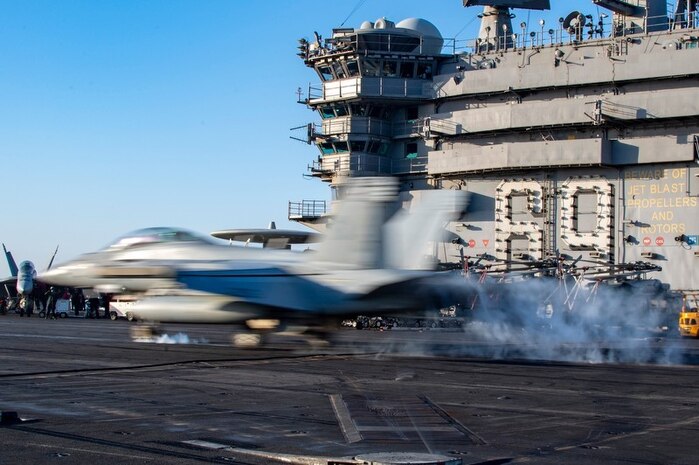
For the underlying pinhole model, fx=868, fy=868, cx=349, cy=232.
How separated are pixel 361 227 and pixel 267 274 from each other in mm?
3386

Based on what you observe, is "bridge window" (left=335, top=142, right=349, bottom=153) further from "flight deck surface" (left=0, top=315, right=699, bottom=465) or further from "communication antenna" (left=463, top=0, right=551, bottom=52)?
"flight deck surface" (left=0, top=315, right=699, bottom=465)

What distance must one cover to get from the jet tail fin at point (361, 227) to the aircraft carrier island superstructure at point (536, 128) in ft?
93.9

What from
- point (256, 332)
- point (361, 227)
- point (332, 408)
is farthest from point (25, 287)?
point (332, 408)

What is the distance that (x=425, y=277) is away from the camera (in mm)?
25516

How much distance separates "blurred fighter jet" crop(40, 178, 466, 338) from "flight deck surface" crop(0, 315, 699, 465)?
5.02 feet

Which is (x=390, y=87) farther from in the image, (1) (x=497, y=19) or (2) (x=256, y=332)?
(2) (x=256, y=332)

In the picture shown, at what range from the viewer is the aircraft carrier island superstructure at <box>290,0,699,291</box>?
53.2 meters

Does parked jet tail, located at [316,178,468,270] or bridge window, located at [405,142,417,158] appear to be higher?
bridge window, located at [405,142,417,158]

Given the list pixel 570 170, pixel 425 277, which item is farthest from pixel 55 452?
pixel 570 170

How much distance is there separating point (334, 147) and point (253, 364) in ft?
139

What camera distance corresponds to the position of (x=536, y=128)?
57156 millimetres

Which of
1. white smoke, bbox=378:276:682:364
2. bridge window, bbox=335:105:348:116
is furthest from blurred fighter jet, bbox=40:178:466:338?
bridge window, bbox=335:105:348:116

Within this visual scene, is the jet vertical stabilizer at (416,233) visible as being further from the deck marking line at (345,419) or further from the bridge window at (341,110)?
the bridge window at (341,110)

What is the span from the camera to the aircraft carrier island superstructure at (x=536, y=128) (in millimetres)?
53188
